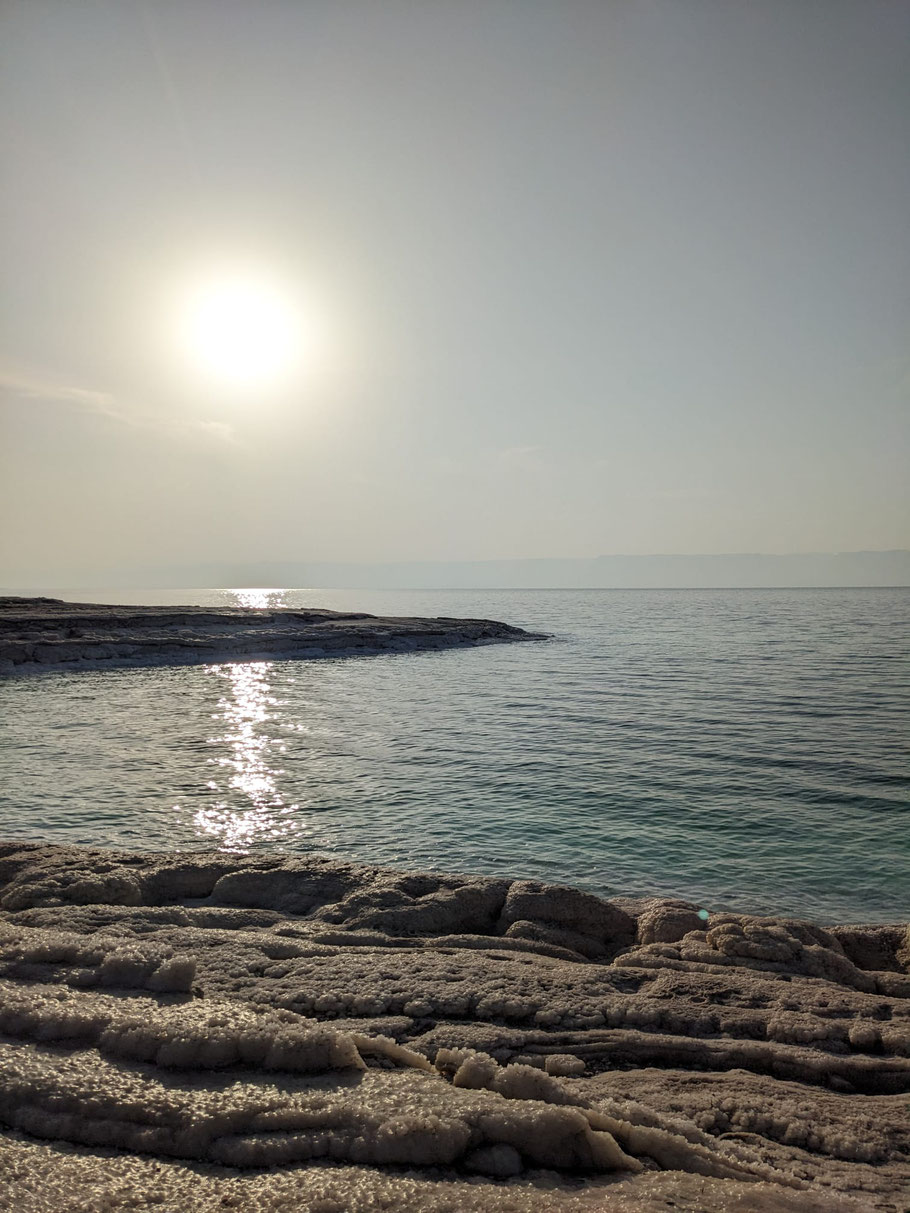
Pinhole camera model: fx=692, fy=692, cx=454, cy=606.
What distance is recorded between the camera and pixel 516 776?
16297 millimetres

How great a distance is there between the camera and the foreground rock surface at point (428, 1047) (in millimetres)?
3066

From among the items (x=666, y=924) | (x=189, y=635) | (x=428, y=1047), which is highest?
(x=189, y=635)

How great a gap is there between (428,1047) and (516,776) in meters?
11.6

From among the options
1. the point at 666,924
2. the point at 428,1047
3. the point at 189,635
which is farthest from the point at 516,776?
the point at 189,635

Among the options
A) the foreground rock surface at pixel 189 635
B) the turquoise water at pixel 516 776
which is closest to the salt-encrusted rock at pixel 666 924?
the turquoise water at pixel 516 776

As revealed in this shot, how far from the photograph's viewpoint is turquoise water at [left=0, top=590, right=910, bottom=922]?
438 inches

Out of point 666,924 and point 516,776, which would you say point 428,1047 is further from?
point 516,776

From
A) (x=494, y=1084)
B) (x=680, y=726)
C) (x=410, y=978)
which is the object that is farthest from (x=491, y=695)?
(x=494, y=1084)

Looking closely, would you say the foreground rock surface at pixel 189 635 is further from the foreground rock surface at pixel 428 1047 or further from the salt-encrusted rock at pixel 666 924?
the salt-encrusted rock at pixel 666 924

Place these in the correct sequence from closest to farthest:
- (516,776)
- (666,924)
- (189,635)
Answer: (666,924)
(516,776)
(189,635)

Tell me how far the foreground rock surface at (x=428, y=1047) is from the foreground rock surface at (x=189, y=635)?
32053 millimetres

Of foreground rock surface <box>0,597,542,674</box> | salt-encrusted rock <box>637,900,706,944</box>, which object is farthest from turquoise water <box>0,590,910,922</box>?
foreground rock surface <box>0,597,542,674</box>

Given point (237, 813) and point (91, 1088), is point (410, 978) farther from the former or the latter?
point (237, 813)

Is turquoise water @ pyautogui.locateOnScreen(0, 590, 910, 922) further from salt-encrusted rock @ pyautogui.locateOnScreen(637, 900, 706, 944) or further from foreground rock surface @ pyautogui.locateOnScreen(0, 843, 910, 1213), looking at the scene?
foreground rock surface @ pyautogui.locateOnScreen(0, 843, 910, 1213)
